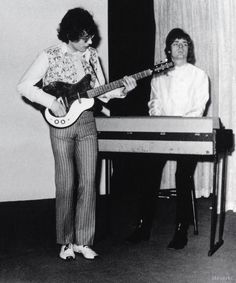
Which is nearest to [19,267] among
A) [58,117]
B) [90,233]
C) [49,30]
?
[90,233]

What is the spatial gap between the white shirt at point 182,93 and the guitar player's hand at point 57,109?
0.90 meters

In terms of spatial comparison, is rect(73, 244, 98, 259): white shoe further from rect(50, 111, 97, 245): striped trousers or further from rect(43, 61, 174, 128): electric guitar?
rect(43, 61, 174, 128): electric guitar

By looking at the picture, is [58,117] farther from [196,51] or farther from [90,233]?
[196,51]

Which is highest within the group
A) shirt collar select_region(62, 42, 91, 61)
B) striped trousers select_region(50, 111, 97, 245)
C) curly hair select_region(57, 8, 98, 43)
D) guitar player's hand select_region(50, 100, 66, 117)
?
curly hair select_region(57, 8, 98, 43)

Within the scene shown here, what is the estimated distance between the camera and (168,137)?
3.02 meters

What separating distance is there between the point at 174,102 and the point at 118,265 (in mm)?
1344

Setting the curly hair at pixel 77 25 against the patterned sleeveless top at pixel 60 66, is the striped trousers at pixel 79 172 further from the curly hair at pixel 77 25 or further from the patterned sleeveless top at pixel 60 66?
the curly hair at pixel 77 25

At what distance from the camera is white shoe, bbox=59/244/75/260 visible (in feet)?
9.89

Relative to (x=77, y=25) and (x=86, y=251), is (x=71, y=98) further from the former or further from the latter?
(x=86, y=251)

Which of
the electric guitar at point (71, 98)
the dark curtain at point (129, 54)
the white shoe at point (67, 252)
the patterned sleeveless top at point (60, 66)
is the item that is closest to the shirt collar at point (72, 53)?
the patterned sleeveless top at point (60, 66)

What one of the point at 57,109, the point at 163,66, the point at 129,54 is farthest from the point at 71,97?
the point at 129,54

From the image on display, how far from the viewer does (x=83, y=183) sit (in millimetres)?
3057

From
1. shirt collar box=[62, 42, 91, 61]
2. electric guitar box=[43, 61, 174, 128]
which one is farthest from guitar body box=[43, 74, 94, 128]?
shirt collar box=[62, 42, 91, 61]

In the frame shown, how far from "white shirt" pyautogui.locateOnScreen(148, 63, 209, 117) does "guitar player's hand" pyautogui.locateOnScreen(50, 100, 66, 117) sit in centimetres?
90
